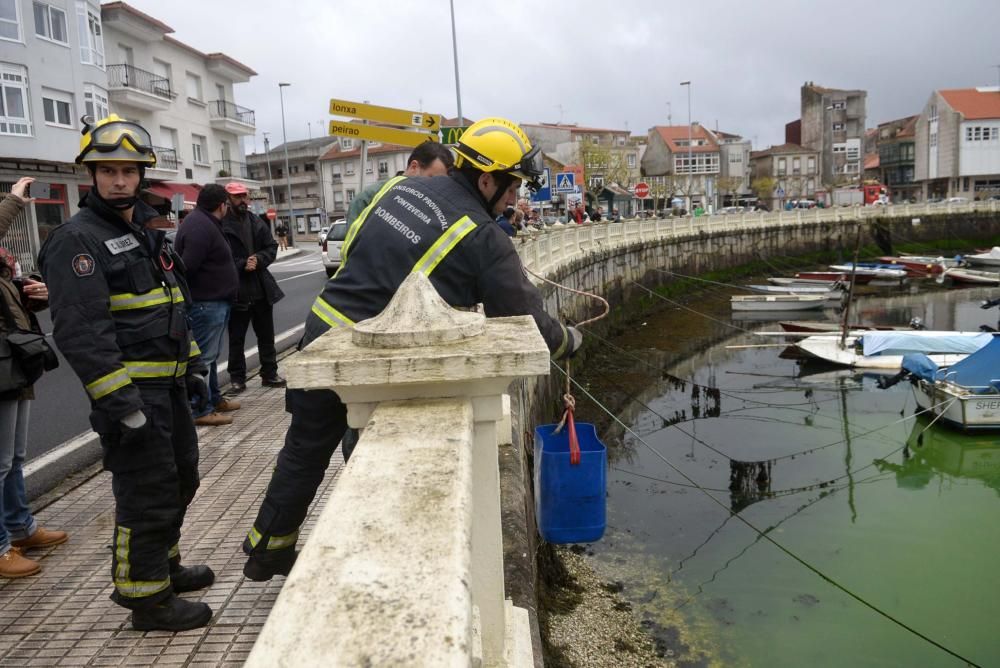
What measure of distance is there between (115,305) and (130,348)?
0.18 m

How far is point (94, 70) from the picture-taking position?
27.6 meters

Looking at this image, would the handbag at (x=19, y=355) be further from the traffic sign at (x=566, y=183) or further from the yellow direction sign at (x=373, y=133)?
the traffic sign at (x=566, y=183)

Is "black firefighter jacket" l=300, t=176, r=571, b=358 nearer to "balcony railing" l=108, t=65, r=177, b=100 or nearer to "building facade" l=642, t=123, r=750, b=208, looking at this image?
"balcony railing" l=108, t=65, r=177, b=100

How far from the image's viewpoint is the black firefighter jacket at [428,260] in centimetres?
280

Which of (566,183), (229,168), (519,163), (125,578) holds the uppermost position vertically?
(229,168)

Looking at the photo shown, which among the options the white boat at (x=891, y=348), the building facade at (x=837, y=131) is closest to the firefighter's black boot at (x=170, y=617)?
the white boat at (x=891, y=348)

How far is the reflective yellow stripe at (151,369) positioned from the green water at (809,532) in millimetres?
5392

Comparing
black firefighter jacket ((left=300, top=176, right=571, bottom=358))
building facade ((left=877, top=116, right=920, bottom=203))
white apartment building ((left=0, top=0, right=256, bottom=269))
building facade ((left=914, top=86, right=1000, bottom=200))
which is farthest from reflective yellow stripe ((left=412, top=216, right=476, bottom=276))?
building facade ((left=877, top=116, right=920, bottom=203))

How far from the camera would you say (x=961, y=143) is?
212 feet

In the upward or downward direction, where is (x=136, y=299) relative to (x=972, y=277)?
upward

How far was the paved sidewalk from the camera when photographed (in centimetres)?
304

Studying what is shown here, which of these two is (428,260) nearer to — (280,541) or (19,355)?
(280,541)

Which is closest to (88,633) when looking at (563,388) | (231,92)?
(563,388)

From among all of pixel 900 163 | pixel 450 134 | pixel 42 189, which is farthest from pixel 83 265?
pixel 900 163
